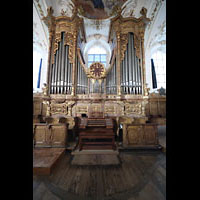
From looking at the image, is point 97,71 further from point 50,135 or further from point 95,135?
point 50,135

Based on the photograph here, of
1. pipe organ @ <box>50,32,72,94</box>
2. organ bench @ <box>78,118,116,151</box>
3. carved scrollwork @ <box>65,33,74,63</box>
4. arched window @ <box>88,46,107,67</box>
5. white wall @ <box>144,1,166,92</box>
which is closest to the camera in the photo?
organ bench @ <box>78,118,116,151</box>

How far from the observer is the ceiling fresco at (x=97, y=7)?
17.9ft

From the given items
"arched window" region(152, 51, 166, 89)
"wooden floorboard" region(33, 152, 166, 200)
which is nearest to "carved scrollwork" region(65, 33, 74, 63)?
"wooden floorboard" region(33, 152, 166, 200)

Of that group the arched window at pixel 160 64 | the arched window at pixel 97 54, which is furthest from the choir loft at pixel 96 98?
the arched window at pixel 160 64

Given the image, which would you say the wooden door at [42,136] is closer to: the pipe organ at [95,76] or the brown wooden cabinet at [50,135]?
the brown wooden cabinet at [50,135]

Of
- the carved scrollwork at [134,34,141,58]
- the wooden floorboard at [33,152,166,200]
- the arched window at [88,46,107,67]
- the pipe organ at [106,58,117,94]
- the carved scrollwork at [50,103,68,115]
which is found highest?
the arched window at [88,46,107,67]

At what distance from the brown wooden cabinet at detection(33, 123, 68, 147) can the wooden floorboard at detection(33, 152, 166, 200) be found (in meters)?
0.80

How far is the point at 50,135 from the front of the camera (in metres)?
3.30

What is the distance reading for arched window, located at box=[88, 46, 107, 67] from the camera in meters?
8.10

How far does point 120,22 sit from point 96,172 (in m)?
6.15

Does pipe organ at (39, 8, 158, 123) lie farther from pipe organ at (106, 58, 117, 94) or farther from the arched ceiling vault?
the arched ceiling vault

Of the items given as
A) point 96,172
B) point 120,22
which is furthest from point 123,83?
point 96,172

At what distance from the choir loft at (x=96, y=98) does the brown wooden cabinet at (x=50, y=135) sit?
3cm

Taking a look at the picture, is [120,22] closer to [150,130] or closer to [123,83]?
[123,83]
